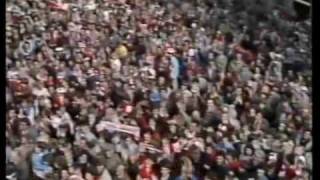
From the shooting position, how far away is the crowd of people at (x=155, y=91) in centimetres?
171

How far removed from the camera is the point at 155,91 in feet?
5.72

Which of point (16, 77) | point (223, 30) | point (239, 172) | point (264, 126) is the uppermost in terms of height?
point (223, 30)

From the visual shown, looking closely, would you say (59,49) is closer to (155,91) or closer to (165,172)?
(155,91)

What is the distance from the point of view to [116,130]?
5.68 feet

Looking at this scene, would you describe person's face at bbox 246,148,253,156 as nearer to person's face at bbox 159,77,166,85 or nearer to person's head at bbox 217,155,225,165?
person's head at bbox 217,155,225,165

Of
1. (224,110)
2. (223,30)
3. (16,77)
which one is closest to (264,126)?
(224,110)

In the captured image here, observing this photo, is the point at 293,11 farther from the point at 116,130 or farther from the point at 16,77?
the point at 16,77

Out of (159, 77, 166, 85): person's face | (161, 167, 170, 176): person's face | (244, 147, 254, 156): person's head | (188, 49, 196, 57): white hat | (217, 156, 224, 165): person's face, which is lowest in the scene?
(161, 167, 170, 176): person's face

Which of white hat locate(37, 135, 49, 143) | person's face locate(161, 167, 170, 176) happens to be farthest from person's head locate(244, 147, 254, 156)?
white hat locate(37, 135, 49, 143)

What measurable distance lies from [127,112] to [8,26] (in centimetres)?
36

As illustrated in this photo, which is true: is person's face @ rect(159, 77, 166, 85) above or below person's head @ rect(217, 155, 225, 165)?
above

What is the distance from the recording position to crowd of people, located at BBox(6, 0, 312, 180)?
67.4 inches

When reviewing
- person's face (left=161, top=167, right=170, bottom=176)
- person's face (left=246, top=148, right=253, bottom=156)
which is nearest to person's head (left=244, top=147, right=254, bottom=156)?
person's face (left=246, top=148, right=253, bottom=156)

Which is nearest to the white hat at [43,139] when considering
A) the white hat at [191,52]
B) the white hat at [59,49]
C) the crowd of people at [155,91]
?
the crowd of people at [155,91]
